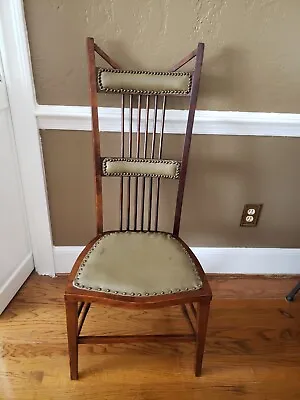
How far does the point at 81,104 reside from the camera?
129cm

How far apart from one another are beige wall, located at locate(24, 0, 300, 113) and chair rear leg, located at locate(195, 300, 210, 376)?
2.50 ft

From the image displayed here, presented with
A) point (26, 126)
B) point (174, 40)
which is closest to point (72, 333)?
point (26, 126)

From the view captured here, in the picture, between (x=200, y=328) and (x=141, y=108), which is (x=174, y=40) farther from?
(x=200, y=328)

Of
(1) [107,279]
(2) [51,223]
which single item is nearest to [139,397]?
(1) [107,279]

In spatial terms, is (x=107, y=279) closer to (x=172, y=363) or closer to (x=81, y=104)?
(x=172, y=363)

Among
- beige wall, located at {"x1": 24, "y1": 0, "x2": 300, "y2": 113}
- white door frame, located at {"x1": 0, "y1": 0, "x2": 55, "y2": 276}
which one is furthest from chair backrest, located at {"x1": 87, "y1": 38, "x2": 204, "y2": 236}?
white door frame, located at {"x1": 0, "y1": 0, "x2": 55, "y2": 276}

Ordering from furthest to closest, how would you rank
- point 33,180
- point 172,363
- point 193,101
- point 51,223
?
point 51,223, point 33,180, point 172,363, point 193,101

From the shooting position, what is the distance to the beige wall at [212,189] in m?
1.40

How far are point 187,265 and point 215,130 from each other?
0.57 metres

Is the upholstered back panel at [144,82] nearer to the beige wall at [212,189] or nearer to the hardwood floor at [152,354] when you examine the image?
the beige wall at [212,189]

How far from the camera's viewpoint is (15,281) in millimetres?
1521

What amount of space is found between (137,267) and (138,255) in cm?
6

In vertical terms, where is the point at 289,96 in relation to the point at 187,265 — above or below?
above

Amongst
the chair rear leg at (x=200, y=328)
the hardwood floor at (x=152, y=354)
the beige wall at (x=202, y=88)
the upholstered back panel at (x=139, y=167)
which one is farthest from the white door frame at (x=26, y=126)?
the chair rear leg at (x=200, y=328)
